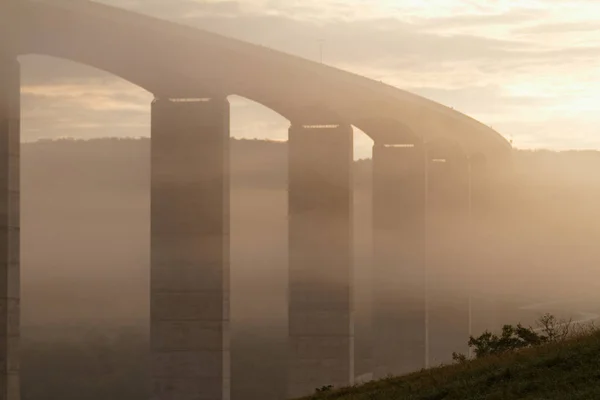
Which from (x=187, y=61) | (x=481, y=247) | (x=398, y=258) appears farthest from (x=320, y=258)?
(x=481, y=247)

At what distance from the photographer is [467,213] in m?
91.7

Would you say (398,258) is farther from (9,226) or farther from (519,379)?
(519,379)

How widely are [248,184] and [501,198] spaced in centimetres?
3401

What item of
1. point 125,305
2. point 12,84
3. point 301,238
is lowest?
point 125,305

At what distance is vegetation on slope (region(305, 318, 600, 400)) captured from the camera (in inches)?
851

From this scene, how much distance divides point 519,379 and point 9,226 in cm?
2242

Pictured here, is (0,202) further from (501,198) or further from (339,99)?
(501,198)

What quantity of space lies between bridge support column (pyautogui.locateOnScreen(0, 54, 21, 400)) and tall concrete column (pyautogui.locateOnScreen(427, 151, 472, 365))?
47798 mm

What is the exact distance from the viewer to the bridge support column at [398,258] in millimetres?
76250

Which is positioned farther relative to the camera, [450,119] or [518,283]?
[518,283]

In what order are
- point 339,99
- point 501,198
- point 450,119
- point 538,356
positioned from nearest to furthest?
point 538,356 < point 339,99 < point 450,119 < point 501,198

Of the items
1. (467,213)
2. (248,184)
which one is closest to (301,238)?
(467,213)

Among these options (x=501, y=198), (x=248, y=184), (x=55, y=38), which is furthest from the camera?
(x=248, y=184)

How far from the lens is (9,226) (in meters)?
40.9
